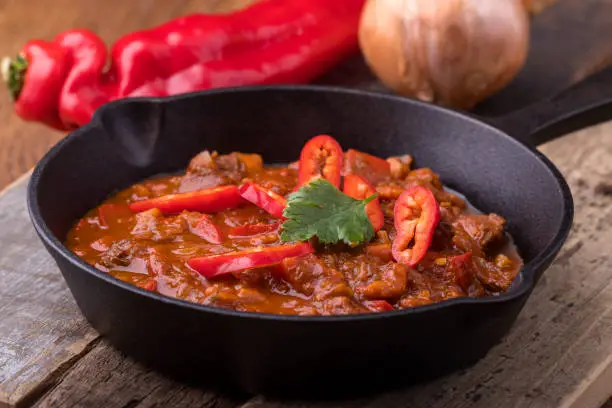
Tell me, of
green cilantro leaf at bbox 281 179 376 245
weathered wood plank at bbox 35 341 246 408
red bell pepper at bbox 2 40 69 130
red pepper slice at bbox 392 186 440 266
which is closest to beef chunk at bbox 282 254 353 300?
green cilantro leaf at bbox 281 179 376 245

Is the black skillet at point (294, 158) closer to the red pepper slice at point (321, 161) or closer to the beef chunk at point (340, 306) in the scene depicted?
the beef chunk at point (340, 306)

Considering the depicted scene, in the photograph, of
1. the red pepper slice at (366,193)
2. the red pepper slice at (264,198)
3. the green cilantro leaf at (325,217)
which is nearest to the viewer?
the green cilantro leaf at (325,217)

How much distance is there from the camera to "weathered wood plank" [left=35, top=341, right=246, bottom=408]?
2965 mm

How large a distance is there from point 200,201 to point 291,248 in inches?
24.2

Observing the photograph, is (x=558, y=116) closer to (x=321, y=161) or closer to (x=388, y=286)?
(x=321, y=161)

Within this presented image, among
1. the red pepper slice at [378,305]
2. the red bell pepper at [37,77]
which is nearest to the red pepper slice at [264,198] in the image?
the red pepper slice at [378,305]

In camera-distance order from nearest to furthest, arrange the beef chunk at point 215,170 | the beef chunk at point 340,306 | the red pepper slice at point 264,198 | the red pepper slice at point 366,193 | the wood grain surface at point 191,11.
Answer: the beef chunk at point 340,306 < the red pepper slice at point 366,193 < the red pepper slice at point 264,198 < the beef chunk at point 215,170 < the wood grain surface at point 191,11

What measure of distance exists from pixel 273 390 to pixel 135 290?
598mm

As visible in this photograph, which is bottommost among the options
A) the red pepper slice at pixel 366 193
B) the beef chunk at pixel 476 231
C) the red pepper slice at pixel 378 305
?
the red pepper slice at pixel 378 305

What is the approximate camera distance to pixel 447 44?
4.65 meters

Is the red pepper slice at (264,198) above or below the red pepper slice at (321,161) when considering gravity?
below

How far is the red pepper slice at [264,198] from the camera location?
11.3 ft

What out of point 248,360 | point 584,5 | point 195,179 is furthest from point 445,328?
point 584,5

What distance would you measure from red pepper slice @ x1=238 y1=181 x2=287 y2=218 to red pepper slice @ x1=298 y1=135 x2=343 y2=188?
159mm
